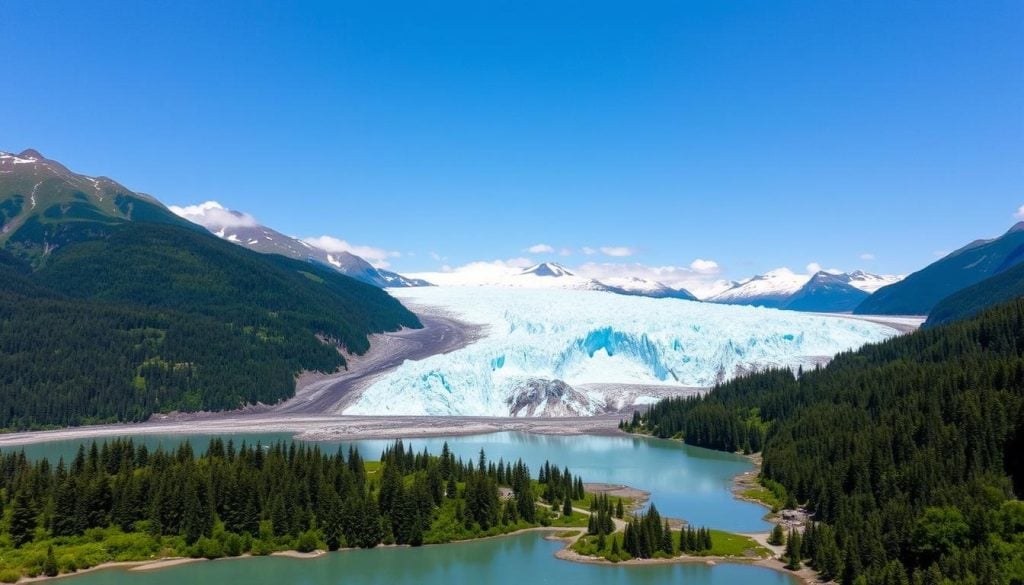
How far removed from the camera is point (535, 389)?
473 ft

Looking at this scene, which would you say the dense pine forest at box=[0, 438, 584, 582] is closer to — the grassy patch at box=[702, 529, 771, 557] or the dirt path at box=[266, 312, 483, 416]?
the grassy patch at box=[702, 529, 771, 557]

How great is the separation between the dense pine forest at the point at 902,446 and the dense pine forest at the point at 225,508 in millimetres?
24902

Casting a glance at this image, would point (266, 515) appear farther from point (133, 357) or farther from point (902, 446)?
point (133, 357)

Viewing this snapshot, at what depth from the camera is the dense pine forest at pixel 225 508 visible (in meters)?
60.8

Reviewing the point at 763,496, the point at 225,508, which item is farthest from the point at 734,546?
the point at 225,508

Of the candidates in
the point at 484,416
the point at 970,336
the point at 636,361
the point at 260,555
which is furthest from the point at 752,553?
the point at 636,361

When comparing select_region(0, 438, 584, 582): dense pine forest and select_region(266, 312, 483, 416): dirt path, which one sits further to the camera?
select_region(266, 312, 483, 416): dirt path

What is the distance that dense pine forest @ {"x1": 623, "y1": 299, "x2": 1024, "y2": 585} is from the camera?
51281mm

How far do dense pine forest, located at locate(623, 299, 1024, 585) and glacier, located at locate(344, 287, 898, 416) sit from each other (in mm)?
29077

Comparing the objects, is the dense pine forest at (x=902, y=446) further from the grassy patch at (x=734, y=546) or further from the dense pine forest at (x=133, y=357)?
the dense pine forest at (x=133, y=357)

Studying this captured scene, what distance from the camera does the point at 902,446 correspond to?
7338 cm

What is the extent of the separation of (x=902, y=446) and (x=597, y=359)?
3585 inches

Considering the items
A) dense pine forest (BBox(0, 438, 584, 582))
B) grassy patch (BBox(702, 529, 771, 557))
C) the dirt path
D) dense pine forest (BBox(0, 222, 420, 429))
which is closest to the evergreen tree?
Answer: dense pine forest (BBox(0, 438, 584, 582))

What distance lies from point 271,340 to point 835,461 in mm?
130366
